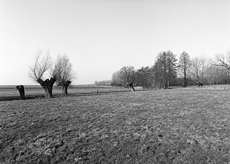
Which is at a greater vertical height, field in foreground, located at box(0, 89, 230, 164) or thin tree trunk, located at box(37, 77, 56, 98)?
thin tree trunk, located at box(37, 77, 56, 98)

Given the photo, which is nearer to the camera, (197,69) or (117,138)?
(117,138)

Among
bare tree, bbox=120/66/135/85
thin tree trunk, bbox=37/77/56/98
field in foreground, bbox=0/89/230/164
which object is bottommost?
field in foreground, bbox=0/89/230/164

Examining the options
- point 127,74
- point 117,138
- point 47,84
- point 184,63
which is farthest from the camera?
point 127,74

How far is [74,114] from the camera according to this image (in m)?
8.89

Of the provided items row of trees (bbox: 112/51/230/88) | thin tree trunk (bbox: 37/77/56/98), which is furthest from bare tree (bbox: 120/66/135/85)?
thin tree trunk (bbox: 37/77/56/98)

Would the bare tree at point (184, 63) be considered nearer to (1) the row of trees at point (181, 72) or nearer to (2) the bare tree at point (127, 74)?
(1) the row of trees at point (181, 72)

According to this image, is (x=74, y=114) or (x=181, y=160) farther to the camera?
(x=74, y=114)

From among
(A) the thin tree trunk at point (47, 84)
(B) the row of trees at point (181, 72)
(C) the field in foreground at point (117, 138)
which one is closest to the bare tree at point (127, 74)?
(B) the row of trees at point (181, 72)

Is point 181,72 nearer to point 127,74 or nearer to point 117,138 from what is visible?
point 127,74

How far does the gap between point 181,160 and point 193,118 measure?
404 centimetres

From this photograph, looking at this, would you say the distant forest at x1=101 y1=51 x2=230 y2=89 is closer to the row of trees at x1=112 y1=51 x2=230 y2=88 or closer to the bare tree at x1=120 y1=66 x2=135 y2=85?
the row of trees at x1=112 y1=51 x2=230 y2=88

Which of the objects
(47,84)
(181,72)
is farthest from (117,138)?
(181,72)

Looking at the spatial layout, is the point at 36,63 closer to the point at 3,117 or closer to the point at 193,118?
the point at 3,117

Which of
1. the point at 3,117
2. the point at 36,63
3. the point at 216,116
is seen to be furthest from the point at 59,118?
the point at 36,63
